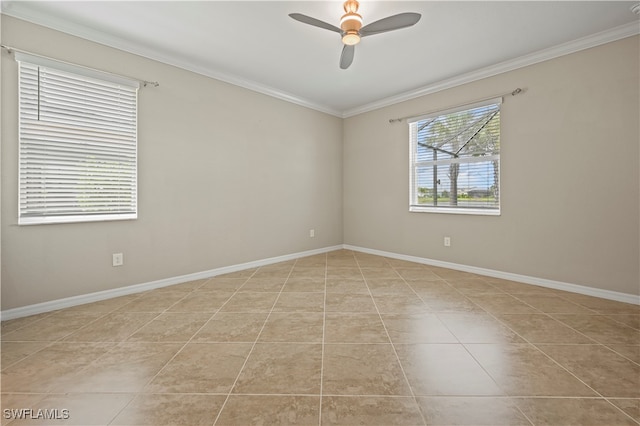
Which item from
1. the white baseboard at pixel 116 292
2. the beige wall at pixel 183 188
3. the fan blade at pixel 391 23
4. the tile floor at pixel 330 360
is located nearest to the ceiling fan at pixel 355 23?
the fan blade at pixel 391 23

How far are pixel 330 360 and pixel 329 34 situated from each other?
2.75m

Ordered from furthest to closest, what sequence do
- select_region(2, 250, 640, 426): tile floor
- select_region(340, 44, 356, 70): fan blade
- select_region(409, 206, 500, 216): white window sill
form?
1. select_region(409, 206, 500, 216): white window sill
2. select_region(340, 44, 356, 70): fan blade
3. select_region(2, 250, 640, 426): tile floor

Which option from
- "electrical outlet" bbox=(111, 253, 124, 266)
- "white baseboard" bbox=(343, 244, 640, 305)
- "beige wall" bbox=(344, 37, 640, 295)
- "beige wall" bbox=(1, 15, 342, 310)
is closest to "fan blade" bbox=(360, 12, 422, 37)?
"beige wall" bbox=(344, 37, 640, 295)

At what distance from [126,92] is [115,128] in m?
0.40

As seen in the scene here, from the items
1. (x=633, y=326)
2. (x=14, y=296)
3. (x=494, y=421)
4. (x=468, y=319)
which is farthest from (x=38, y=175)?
(x=633, y=326)

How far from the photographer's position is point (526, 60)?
116 inches

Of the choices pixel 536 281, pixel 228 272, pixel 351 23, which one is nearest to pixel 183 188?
pixel 228 272

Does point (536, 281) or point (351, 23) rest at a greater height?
point (351, 23)

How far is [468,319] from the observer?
6.93 feet

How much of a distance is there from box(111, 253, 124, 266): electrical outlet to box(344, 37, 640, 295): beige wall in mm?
3773

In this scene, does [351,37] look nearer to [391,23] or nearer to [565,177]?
[391,23]

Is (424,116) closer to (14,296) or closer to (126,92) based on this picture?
(126,92)

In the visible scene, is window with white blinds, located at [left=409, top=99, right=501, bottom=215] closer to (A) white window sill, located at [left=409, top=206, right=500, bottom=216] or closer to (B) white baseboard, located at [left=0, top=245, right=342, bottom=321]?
(A) white window sill, located at [left=409, top=206, right=500, bottom=216]

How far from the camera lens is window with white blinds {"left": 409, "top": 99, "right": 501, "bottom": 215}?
10.9 ft
